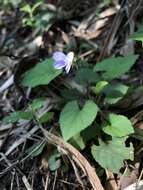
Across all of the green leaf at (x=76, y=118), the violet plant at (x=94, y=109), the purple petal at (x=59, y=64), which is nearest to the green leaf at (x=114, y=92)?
the violet plant at (x=94, y=109)

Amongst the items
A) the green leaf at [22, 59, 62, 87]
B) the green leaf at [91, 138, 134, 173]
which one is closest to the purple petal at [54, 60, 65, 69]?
the green leaf at [22, 59, 62, 87]

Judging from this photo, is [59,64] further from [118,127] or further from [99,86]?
[118,127]

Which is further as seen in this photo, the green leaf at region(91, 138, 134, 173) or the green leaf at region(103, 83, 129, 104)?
the green leaf at region(103, 83, 129, 104)

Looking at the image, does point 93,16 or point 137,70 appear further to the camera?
point 93,16

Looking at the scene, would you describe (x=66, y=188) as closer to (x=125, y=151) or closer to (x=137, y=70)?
(x=125, y=151)

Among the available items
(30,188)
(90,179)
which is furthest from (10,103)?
(90,179)

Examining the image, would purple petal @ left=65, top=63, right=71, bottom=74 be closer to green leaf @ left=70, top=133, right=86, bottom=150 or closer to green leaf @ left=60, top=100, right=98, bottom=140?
green leaf @ left=60, top=100, right=98, bottom=140
